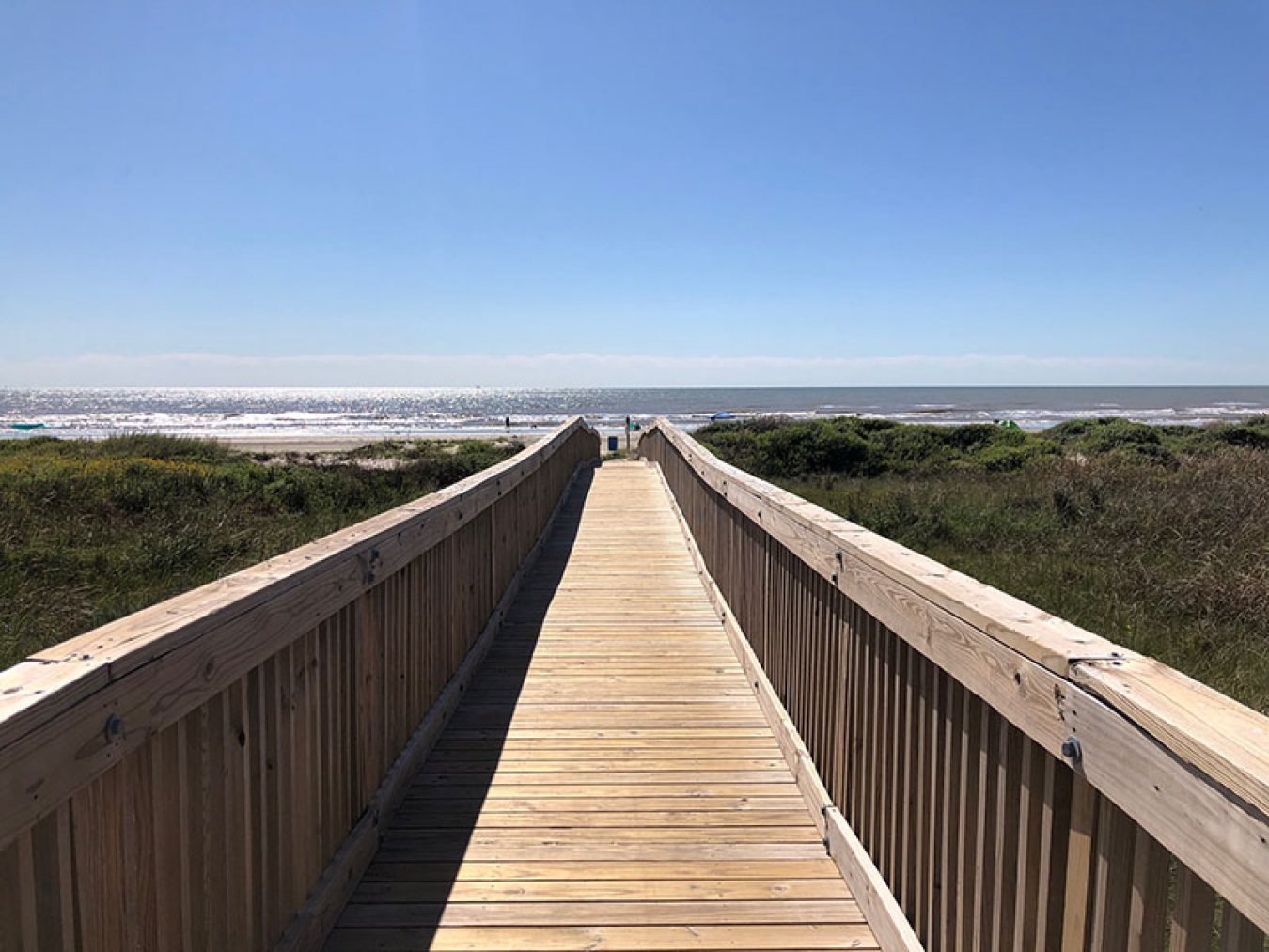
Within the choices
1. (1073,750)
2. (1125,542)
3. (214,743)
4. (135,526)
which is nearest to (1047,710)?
(1073,750)

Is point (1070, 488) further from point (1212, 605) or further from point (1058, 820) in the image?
point (1058, 820)

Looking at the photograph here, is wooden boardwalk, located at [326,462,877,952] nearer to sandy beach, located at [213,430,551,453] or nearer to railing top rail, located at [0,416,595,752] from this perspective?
railing top rail, located at [0,416,595,752]

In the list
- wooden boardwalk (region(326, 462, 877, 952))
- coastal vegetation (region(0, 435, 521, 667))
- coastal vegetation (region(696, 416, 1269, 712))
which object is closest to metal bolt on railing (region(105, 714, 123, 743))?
wooden boardwalk (region(326, 462, 877, 952))

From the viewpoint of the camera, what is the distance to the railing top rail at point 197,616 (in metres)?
1.27

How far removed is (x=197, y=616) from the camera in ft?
5.69

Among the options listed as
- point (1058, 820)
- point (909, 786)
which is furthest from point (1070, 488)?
point (1058, 820)

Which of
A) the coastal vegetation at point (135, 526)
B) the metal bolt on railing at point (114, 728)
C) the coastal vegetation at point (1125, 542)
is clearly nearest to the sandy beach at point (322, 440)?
the coastal vegetation at point (135, 526)

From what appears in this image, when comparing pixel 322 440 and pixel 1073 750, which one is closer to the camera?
pixel 1073 750

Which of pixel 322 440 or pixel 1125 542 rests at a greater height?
pixel 1125 542

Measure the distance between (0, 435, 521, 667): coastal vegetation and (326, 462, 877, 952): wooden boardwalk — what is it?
112 inches

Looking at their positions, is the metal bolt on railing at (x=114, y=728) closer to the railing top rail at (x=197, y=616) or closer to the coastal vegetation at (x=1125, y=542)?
the railing top rail at (x=197, y=616)

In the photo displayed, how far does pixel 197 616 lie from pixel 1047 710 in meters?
1.59

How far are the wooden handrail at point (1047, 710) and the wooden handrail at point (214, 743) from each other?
1.52 m

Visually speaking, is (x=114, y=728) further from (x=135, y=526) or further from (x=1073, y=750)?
(x=135, y=526)
